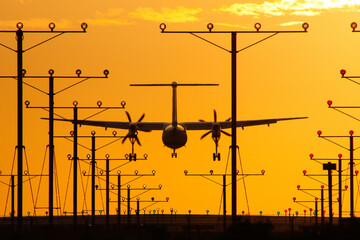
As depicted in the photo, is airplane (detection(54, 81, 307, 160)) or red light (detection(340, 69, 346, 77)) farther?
airplane (detection(54, 81, 307, 160))

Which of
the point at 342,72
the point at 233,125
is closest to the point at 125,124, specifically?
the point at 342,72

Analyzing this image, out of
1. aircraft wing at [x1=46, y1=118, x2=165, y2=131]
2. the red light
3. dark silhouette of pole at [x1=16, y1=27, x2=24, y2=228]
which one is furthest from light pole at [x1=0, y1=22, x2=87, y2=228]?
aircraft wing at [x1=46, y1=118, x2=165, y2=131]

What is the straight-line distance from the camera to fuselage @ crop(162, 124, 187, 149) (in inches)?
3703

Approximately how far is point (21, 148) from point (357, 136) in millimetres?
41522

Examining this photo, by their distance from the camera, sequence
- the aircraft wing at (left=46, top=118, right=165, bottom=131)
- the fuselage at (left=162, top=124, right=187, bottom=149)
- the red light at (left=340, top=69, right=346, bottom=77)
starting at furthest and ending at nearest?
1. the aircraft wing at (left=46, top=118, right=165, bottom=131)
2. the fuselage at (left=162, top=124, right=187, bottom=149)
3. the red light at (left=340, top=69, right=346, bottom=77)

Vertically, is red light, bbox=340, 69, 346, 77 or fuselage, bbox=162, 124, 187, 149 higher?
red light, bbox=340, 69, 346, 77

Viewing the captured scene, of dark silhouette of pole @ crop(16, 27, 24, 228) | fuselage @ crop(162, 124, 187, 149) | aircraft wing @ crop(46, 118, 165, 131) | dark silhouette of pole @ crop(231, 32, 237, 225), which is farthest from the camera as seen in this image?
aircraft wing @ crop(46, 118, 165, 131)

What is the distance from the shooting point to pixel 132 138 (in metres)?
98.8

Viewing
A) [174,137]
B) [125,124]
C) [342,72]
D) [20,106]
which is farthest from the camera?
[125,124]

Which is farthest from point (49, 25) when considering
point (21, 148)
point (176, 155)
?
point (176, 155)

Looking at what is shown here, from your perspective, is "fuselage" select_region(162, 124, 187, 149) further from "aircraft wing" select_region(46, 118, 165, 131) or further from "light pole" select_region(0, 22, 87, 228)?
"light pole" select_region(0, 22, 87, 228)

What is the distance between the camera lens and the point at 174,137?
93.9 metres

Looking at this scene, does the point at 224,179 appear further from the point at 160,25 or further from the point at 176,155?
the point at 160,25

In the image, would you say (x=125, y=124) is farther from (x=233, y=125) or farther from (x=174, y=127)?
(x=233, y=125)
